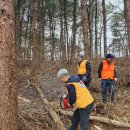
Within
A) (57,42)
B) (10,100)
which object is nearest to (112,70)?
(10,100)

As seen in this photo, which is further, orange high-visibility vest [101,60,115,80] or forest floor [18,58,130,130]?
orange high-visibility vest [101,60,115,80]

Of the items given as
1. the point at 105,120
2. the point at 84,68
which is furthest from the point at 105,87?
the point at 105,120

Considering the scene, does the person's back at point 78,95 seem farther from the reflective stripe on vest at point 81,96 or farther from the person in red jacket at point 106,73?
the person in red jacket at point 106,73

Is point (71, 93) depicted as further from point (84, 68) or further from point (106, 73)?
point (106, 73)

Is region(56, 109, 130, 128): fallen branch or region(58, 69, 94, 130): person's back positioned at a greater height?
region(58, 69, 94, 130): person's back

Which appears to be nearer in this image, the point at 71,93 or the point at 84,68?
the point at 71,93

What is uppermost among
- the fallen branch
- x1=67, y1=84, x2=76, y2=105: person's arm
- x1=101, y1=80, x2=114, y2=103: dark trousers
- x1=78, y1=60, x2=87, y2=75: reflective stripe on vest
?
x1=78, y1=60, x2=87, y2=75: reflective stripe on vest

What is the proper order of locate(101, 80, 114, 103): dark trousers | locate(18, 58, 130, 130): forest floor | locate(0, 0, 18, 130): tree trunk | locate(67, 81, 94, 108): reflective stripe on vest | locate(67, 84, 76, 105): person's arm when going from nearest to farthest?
locate(0, 0, 18, 130): tree trunk → locate(67, 84, 76, 105): person's arm → locate(67, 81, 94, 108): reflective stripe on vest → locate(18, 58, 130, 130): forest floor → locate(101, 80, 114, 103): dark trousers

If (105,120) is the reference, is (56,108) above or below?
above

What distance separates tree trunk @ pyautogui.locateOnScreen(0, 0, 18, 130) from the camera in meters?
6.53

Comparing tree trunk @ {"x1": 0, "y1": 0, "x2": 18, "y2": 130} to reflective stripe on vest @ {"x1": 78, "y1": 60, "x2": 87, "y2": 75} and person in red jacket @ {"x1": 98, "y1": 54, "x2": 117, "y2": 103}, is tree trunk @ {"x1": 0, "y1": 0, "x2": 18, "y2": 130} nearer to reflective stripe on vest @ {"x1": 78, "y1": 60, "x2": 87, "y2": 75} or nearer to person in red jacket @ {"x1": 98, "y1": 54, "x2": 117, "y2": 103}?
reflective stripe on vest @ {"x1": 78, "y1": 60, "x2": 87, "y2": 75}

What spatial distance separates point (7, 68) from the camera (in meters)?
6.55

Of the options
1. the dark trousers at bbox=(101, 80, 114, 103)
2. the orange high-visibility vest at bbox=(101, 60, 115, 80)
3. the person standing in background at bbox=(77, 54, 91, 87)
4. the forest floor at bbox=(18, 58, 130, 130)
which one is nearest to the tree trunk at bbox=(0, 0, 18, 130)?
the forest floor at bbox=(18, 58, 130, 130)

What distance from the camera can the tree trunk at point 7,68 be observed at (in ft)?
21.4
